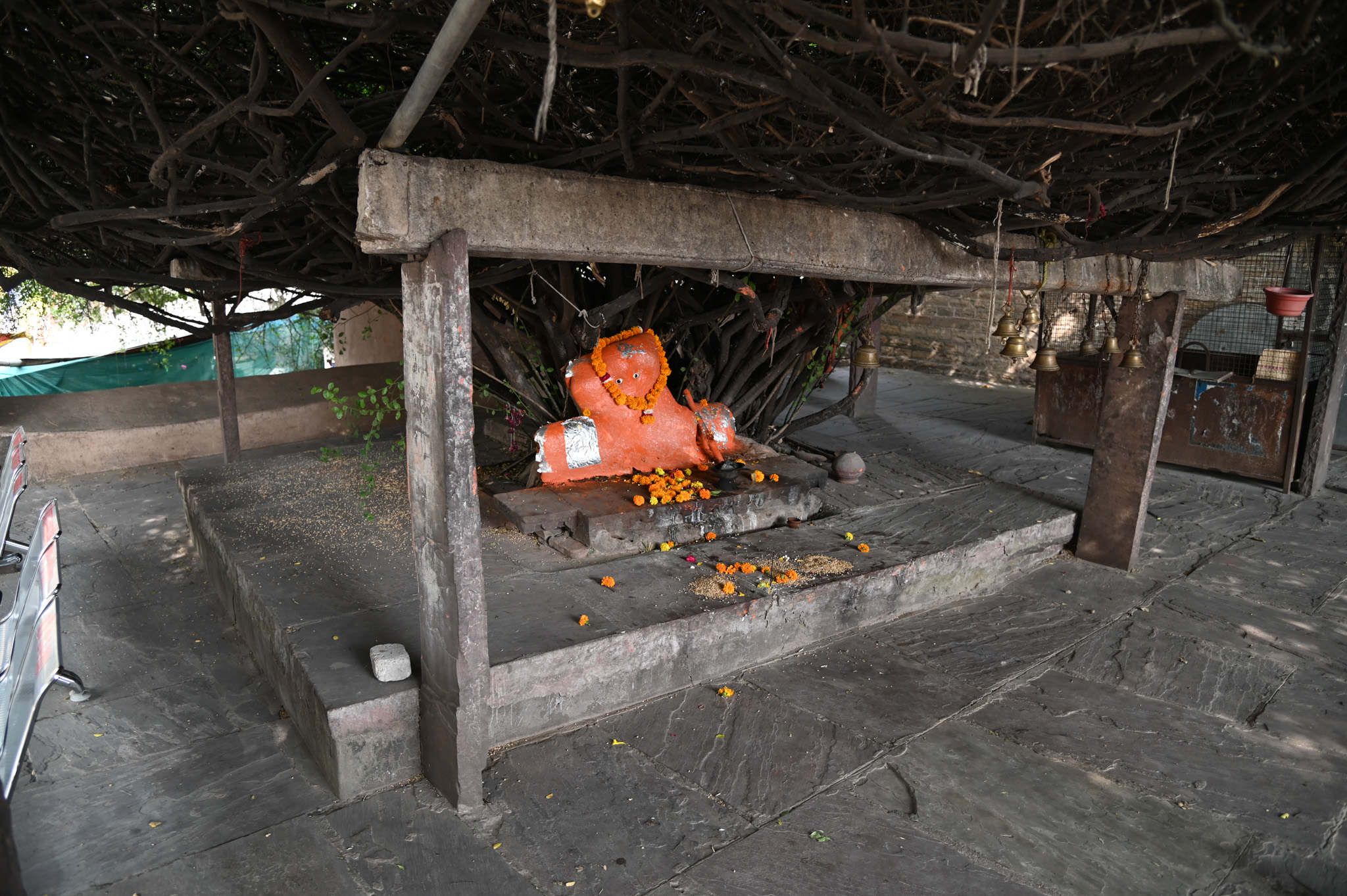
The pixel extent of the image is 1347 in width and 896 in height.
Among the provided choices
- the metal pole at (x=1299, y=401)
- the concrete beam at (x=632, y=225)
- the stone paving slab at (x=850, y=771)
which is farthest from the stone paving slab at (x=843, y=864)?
the metal pole at (x=1299, y=401)

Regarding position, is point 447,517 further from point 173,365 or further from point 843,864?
point 173,365

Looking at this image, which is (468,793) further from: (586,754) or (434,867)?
(586,754)

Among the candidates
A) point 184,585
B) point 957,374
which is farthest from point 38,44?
point 957,374

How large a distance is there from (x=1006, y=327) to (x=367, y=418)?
262 inches

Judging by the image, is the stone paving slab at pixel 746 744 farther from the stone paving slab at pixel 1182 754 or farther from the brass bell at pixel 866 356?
the brass bell at pixel 866 356

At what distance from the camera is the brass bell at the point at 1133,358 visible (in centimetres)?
500

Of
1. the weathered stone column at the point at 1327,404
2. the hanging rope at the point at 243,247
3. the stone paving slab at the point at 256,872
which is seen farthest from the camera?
the weathered stone column at the point at 1327,404

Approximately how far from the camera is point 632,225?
Answer: 3.09 m

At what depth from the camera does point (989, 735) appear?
3.66 m

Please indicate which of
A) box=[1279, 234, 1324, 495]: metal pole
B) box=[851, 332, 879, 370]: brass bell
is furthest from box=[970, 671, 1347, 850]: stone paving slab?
box=[1279, 234, 1324, 495]: metal pole

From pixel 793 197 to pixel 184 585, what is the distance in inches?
177

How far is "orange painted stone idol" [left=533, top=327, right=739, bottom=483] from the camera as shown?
205 inches

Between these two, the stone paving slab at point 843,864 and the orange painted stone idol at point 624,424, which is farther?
the orange painted stone idol at point 624,424

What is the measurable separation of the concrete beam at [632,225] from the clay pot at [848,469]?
2.13 meters
